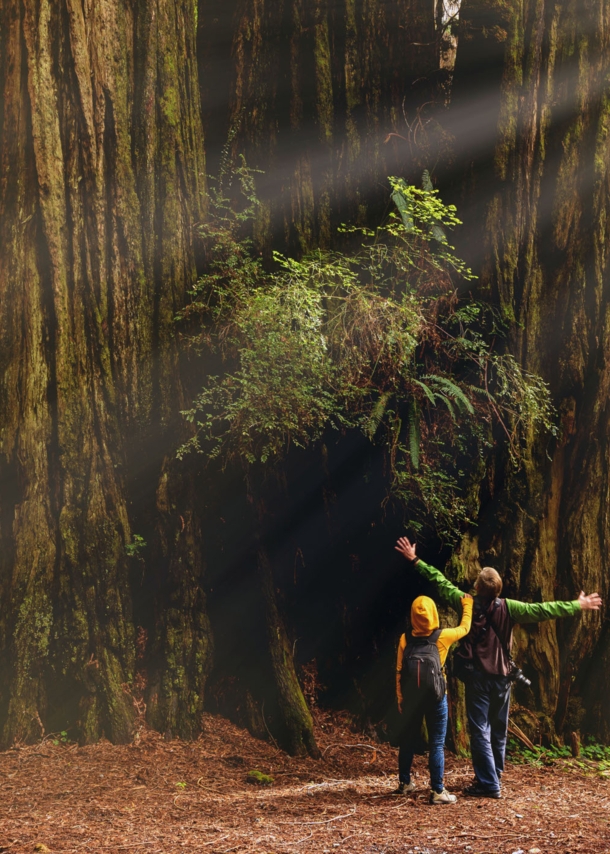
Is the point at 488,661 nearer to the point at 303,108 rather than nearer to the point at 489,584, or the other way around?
the point at 489,584

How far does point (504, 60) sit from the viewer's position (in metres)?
7.63

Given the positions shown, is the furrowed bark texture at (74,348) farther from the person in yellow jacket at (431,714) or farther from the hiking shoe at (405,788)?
the person in yellow jacket at (431,714)

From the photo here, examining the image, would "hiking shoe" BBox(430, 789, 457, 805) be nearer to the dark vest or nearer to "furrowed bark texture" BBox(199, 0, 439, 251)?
the dark vest

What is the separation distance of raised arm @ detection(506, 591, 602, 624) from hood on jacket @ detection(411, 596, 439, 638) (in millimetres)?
710

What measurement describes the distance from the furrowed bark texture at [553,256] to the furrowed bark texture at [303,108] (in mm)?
1078

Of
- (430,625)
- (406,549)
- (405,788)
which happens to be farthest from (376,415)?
(405,788)

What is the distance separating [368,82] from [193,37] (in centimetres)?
202

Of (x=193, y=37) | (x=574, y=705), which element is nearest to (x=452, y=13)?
(x=193, y=37)

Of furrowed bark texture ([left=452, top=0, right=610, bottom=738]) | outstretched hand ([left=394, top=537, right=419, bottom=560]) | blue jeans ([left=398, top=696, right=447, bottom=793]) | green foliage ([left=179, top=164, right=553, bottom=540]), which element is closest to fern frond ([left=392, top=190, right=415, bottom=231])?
green foliage ([left=179, top=164, right=553, bottom=540])

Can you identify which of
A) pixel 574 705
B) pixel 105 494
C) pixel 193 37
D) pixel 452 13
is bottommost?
pixel 574 705

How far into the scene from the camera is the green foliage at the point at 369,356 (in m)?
6.30

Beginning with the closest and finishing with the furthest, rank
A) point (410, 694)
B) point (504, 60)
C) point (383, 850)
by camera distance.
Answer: point (383, 850) → point (410, 694) → point (504, 60)

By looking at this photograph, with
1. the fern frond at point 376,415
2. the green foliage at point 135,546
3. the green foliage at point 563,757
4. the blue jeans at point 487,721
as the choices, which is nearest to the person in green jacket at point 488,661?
the blue jeans at point 487,721

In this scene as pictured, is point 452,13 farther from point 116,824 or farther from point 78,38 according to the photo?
point 116,824
